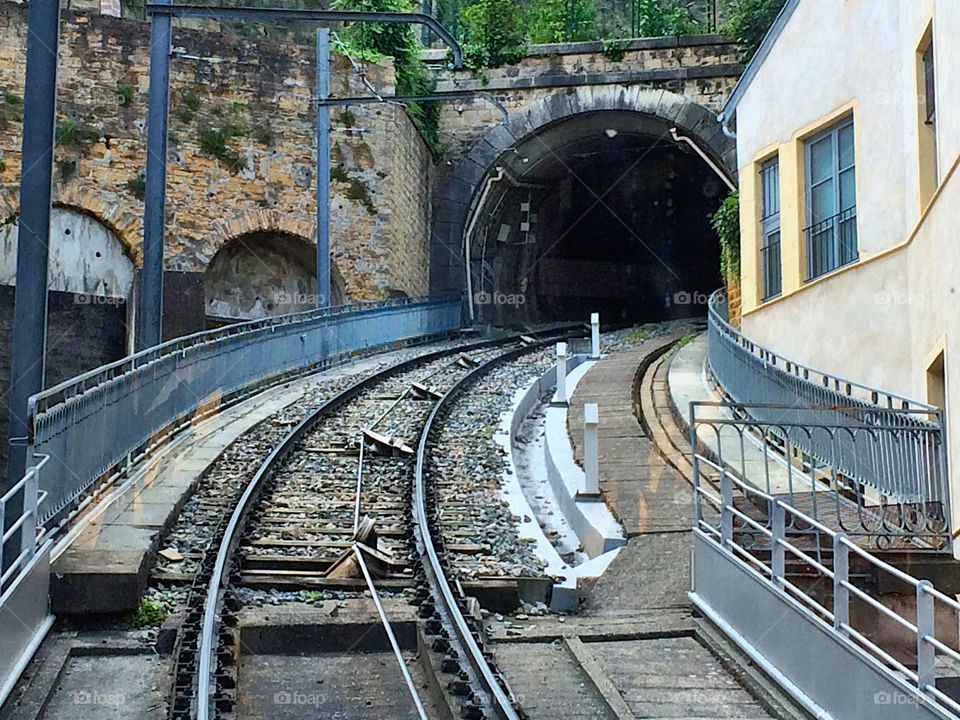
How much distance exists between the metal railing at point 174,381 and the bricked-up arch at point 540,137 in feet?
7.32

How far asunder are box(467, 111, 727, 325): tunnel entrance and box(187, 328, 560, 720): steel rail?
9.28 meters

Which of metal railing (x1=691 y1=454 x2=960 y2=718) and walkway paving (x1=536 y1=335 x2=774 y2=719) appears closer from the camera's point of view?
metal railing (x1=691 y1=454 x2=960 y2=718)

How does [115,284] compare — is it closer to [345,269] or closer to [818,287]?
[345,269]

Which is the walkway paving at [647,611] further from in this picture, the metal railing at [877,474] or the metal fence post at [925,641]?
the metal fence post at [925,641]

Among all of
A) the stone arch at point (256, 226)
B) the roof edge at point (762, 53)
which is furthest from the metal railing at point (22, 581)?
the stone arch at point (256, 226)

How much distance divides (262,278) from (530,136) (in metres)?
6.92

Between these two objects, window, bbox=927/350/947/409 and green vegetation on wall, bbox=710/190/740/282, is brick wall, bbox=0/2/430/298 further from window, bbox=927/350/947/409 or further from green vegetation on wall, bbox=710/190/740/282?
window, bbox=927/350/947/409

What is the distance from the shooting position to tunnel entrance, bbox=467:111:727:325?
25875 mm

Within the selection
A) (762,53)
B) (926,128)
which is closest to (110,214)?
(762,53)

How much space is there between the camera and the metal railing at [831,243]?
11.1m

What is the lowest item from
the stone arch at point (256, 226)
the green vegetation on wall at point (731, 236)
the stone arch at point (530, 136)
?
the green vegetation on wall at point (731, 236)

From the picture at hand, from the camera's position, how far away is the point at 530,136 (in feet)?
82.5

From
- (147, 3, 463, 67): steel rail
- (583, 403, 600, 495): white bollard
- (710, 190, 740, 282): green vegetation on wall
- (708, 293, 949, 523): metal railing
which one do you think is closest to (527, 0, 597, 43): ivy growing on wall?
(710, 190, 740, 282): green vegetation on wall

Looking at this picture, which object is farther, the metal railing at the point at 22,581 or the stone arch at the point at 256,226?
the stone arch at the point at 256,226
